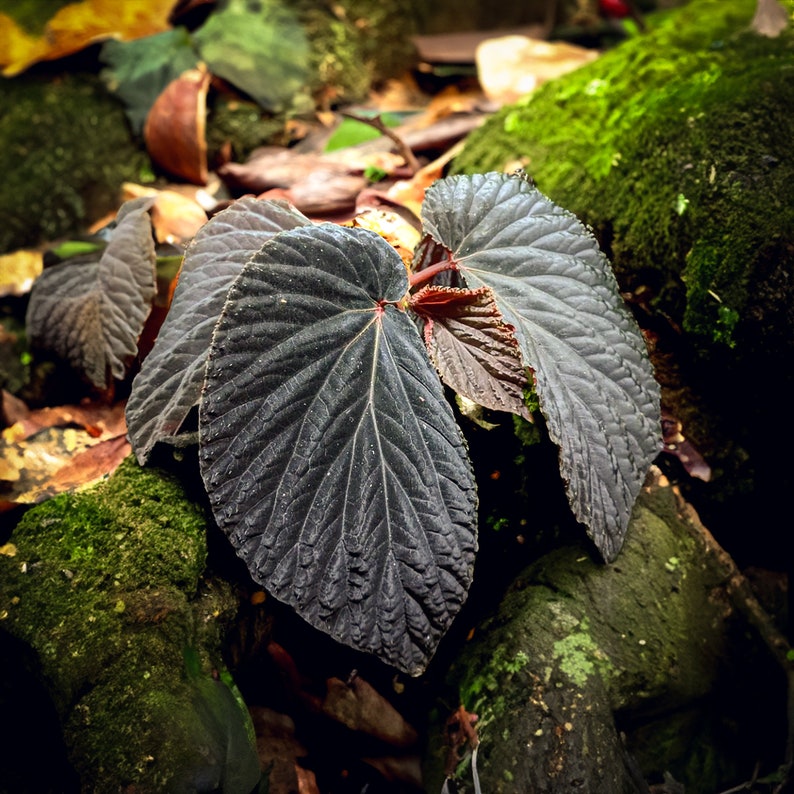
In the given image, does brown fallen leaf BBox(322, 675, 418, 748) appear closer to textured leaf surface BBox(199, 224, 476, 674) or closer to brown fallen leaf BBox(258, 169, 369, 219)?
textured leaf surface BBox(199, 224, 476, 674)

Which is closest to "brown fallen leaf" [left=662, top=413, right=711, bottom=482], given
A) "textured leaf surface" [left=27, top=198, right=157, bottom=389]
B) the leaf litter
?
the leaf litter

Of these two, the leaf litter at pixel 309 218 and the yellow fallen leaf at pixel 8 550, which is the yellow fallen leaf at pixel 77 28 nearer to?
the leaf litter at pixel 309 218

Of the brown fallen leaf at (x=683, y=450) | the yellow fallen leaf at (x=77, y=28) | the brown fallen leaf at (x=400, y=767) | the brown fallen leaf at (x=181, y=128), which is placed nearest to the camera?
the brown fallen leaf at (x=400, y=767)

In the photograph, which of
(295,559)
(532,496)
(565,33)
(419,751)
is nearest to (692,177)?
(532,496)

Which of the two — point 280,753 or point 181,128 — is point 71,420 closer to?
point 280,753

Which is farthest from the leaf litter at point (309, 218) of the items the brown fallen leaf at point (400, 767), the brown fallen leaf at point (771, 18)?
the brown fallen leaf at point (771, 18)

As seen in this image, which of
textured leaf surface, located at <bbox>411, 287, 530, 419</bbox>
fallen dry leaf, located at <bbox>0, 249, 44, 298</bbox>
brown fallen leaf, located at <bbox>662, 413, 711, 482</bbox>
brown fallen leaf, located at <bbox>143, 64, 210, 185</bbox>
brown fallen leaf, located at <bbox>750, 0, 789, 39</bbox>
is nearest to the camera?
textured leaf surface, located at <bbox>411, 287, 530, 419</bbox>

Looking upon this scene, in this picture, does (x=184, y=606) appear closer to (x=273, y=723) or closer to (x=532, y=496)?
(x=273, y=723)

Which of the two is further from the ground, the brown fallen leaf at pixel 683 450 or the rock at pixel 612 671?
the brown fallen leaf at pixel 683 450

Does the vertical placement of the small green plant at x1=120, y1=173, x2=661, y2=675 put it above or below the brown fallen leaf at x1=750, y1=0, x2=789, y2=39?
below
